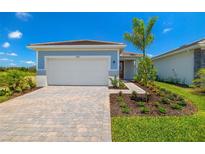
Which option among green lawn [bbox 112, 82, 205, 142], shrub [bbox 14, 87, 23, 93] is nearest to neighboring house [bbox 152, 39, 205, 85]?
green lawn [bbox 112, 82, 205, 142]

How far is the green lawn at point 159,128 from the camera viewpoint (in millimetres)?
4281

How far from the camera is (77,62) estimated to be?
14.5m

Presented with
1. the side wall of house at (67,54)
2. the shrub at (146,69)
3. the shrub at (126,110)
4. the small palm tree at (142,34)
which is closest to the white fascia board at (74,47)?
the side wall of house at (67,54)

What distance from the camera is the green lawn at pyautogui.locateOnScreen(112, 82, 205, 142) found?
A: 169 inches

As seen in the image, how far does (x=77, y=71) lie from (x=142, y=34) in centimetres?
606

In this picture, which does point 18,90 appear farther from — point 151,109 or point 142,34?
point 142,34

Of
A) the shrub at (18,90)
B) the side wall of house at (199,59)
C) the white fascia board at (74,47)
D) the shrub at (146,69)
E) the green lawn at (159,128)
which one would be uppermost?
the white fascia board at (74,47)

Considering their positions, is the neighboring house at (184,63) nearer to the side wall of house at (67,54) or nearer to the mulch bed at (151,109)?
the side wall of house at (67,54)

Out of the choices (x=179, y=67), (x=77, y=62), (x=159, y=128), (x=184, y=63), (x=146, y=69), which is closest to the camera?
(x=159, y=128)

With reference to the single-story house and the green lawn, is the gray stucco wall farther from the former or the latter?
the green lawn

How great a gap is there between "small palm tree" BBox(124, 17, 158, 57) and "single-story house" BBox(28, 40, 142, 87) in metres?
1.32

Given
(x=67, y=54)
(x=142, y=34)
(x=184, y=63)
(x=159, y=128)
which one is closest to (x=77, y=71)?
(x=67, y=54)

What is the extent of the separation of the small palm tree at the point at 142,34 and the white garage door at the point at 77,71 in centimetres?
298
